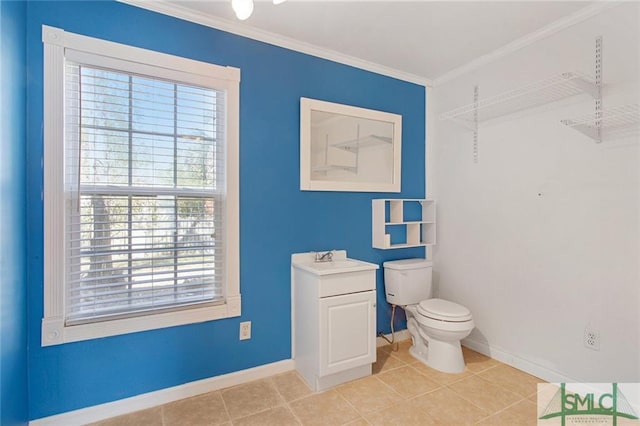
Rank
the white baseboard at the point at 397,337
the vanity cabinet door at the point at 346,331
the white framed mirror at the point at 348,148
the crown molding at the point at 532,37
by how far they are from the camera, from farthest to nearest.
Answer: the white baseboard at the point at 397,337 → the white framed mirror at the point at 348,148 → the vanity cabinet door at the point at 346,331 → the crown molding at the point at 532,37

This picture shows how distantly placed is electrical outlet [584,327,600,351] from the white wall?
0.02 metres

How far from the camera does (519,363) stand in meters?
2.34

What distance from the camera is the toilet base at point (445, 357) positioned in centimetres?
230

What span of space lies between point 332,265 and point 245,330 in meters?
0.75

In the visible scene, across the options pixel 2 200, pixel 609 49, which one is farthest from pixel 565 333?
pixel 2 200

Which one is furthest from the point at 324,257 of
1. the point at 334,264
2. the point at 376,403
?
the point at 376,403

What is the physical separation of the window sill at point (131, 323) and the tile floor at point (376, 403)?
473 millimetres

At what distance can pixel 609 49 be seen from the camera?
1894 millimetres

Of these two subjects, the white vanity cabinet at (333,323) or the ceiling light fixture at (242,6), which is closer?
the ceiling light fixture at (242,6)

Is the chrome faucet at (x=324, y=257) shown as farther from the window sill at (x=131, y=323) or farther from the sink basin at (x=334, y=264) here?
the window sill at (x=131, y=323)

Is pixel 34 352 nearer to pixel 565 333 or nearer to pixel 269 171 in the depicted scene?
pixel 269 171

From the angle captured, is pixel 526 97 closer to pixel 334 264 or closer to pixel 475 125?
pixel 475 125

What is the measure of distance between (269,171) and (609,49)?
2.20m

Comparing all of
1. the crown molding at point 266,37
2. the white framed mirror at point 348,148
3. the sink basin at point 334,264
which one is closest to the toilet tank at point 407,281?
the sink basin at point 334,264
